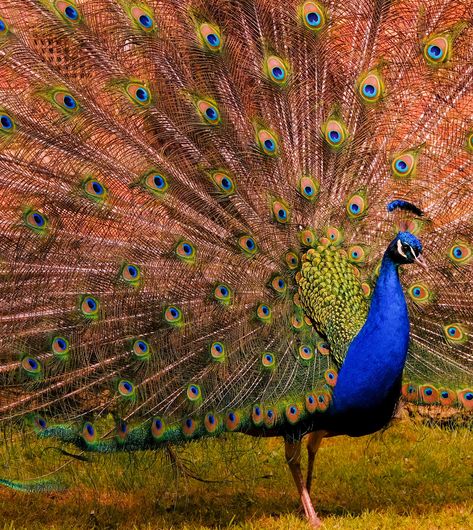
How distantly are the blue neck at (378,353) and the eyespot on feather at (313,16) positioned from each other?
3.55 ft

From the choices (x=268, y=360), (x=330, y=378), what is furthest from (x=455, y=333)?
(x=268, y=360)

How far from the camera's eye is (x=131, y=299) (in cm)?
416

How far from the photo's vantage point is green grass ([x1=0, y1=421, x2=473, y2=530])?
4621mm

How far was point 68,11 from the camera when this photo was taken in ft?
13.2

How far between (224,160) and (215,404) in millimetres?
1070

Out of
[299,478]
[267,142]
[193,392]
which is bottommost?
[299,478]

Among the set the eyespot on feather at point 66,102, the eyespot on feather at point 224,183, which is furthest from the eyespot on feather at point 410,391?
the eyespot on feather at point 66,102

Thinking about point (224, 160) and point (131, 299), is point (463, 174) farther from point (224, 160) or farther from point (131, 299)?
point (131, 299)

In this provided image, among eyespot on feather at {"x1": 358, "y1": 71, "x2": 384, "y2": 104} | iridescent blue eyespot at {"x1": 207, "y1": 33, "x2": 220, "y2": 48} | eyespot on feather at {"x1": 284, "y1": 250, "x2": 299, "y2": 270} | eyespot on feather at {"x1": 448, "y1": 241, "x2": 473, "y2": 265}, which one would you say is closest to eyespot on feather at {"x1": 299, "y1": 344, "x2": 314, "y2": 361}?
eyespot on feather at {"x1": 284, "y1": 250, "x2": 299, "y2": 270}

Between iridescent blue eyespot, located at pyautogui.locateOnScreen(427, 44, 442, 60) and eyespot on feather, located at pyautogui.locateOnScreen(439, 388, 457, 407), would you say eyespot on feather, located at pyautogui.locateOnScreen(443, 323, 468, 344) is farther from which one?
iridescent blue eyespot, located at pyautogui.locateOnScreen(427, 44, 442, 60)

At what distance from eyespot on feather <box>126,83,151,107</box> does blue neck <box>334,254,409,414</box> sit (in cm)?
124

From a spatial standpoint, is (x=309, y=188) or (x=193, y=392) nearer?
(x=193, y=392)

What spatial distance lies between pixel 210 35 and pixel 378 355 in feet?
5.13

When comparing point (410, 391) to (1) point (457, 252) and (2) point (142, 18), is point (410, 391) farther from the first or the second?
(2) point (142, 18)
